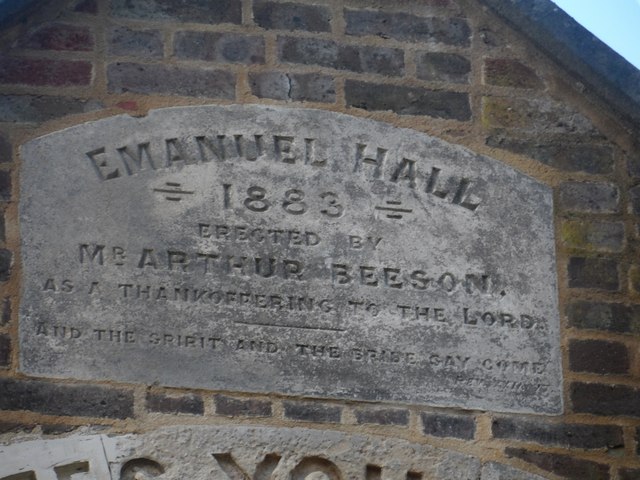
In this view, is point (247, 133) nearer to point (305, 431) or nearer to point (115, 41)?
point (115, 41)

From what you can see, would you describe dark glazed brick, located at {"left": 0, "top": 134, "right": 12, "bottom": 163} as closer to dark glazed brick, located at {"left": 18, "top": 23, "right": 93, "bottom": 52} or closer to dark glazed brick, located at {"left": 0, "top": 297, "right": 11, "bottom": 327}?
dark glazed brick, located at {"left": 18, "top": 23, "right": 93, "bottom": 52}

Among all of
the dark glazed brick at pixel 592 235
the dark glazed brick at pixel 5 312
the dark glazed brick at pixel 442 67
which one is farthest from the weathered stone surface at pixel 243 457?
the dark glazed brick at pixel 442 67

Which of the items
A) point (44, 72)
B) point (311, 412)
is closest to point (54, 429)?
point (311, 412)

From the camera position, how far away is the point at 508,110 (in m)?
6.23

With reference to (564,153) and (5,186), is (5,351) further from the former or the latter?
(564,153)

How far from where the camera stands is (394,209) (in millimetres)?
5969

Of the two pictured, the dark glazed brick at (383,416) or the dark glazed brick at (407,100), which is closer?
the dark glazed brick at (383,416)

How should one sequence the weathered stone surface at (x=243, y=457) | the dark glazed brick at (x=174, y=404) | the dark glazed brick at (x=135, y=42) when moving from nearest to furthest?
1. the weathered stone surface at (x=243, y=457)
2. the dark glazed brick at (x=174, y=404)
3. the dark glazed brick at (x=135, y=42)

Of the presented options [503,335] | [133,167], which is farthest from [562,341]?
[133,167]

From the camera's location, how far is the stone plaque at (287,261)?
5.66m

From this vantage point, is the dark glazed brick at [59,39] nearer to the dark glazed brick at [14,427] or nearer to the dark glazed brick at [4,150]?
the dark glazed brick at [4,150]

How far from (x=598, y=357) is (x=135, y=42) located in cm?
184

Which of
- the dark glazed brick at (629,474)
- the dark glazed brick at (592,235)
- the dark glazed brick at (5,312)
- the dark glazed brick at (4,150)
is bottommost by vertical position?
the dark glazed brick at (629,474)

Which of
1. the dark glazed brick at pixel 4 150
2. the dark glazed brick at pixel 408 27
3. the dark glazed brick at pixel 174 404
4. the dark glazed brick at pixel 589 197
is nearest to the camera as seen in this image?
the dark glazed brick at pixel 174 404
